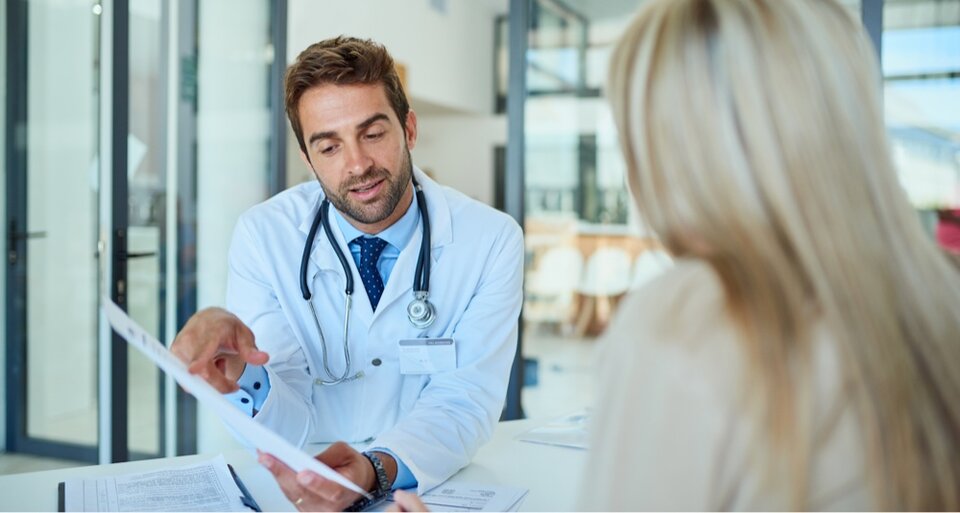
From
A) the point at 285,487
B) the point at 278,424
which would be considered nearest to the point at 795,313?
the point at 285,487

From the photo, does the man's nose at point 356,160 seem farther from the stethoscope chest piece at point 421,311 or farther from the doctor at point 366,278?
the stethoscope chest piece at point 421,311

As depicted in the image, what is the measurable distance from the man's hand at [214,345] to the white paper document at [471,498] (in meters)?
0.32

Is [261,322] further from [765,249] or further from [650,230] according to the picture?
[765,249]

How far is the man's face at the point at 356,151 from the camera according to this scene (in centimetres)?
164

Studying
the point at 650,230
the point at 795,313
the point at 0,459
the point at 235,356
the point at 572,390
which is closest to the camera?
the point at 795,313

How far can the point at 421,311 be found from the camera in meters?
1.57

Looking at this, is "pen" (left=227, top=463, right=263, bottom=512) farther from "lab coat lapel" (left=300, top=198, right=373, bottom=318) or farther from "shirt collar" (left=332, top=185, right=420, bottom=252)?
"shirt collar" (left=332, top=185, right=420, bottom=252)

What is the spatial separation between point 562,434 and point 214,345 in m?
0.68

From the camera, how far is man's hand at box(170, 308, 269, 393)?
3.94 ft

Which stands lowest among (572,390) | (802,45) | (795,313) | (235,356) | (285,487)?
(572,390)

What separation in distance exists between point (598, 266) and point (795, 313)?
4.53 meters

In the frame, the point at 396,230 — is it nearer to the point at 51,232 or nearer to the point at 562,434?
the point at 562,434

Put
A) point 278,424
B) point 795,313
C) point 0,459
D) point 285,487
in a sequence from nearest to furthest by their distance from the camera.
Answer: point 795,313
point 285,487
point 278,424
point 0,459

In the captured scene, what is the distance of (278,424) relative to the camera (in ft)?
4.70
